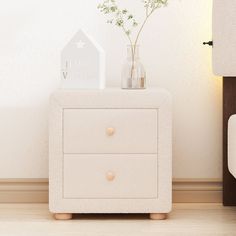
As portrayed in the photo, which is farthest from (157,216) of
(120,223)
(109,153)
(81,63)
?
(81,63)

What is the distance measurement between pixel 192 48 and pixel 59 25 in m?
0.59

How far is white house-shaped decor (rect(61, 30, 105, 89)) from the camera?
256cm

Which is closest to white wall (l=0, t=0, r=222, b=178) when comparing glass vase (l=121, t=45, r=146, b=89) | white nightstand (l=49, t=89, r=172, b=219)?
glass vase (l=121, t=45, r=146, b=89)

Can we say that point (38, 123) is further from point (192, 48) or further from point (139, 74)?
point (192, 48)

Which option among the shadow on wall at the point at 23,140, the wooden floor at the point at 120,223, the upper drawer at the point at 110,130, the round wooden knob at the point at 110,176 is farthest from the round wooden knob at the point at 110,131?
the shadow on wall at the point at 23,140

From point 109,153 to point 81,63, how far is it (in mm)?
384

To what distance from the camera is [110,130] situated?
8.09ft

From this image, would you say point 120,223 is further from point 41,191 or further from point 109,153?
point 41,191

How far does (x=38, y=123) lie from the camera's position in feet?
9.27

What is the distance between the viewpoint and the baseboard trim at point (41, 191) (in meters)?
2.83

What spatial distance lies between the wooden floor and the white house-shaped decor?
21.1 inches

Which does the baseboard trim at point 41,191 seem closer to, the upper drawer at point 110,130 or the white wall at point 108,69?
the white wall at point 108,69

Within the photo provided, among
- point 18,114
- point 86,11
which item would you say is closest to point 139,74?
point 86,11

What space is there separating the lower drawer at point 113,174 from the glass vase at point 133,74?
1.00 ft
